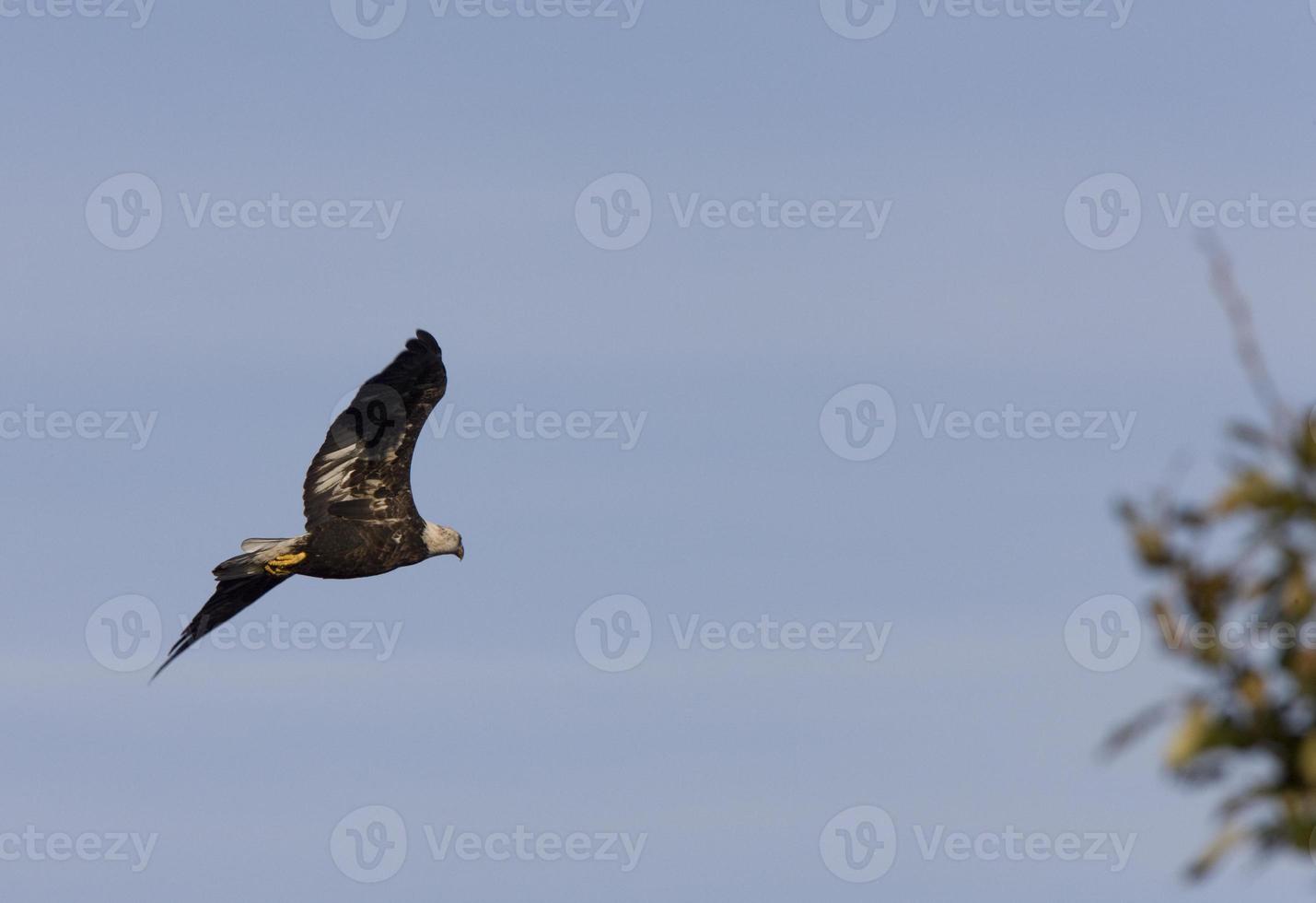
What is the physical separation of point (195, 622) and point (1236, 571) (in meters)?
21.1

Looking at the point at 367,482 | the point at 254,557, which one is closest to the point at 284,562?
the point at 254,557

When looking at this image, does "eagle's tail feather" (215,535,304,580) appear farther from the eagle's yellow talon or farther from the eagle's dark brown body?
the eagle's dark brown body

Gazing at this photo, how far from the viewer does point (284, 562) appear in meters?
23.1

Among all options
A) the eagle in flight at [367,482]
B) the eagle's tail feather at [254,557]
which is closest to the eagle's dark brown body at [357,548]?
the eagle in flight at [367,482]

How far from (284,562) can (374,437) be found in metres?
1.98

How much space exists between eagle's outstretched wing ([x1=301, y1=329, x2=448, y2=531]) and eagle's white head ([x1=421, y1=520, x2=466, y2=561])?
2.96 feet

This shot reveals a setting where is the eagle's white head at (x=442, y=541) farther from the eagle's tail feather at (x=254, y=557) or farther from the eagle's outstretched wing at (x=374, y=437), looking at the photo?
the eagle's tail feather at (x=254, y=557)

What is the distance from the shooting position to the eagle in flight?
2338 cm

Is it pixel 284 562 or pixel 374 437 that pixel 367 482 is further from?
pixel 284 562

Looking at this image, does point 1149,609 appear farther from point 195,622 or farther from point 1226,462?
point 195,622

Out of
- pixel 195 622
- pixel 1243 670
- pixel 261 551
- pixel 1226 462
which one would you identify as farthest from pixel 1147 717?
pixel 195 622

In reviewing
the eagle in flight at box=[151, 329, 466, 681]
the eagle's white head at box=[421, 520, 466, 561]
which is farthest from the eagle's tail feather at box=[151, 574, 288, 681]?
the eagle's white head at box=[421, 520, 466, 561]

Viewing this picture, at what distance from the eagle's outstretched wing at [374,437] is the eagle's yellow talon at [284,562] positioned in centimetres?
48

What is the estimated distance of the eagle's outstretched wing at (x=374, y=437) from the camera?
23.6m
